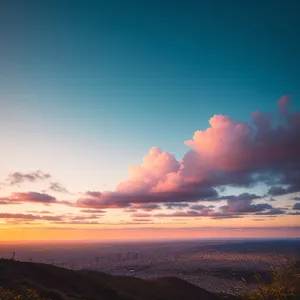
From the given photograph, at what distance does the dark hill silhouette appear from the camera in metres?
69.5

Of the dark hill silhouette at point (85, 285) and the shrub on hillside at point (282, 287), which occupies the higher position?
the shrub on hillside at point (282, 287)

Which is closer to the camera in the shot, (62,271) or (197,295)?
(62,271)

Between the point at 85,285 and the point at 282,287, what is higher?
Result: the point at 282,287

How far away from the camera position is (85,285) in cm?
9169

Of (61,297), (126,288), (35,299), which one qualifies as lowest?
(126,288)

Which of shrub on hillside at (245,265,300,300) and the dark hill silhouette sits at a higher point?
shrub on hillside at (245,265,300,300)

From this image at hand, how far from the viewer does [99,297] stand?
83.8 m

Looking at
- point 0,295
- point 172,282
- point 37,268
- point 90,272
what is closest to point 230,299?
point 172,282

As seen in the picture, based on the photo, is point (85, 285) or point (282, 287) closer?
point (282, 287)

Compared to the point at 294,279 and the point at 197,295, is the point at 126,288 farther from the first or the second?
the point at 294,279

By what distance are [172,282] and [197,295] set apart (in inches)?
495

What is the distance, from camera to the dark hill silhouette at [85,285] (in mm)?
69500

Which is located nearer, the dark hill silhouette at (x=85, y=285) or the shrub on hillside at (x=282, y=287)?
the shrub on hillside at (x=282, y=287)

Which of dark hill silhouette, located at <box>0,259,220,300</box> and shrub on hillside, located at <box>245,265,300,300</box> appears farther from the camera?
dark hill silhouette, located at <box>0,259,220,300</box>
